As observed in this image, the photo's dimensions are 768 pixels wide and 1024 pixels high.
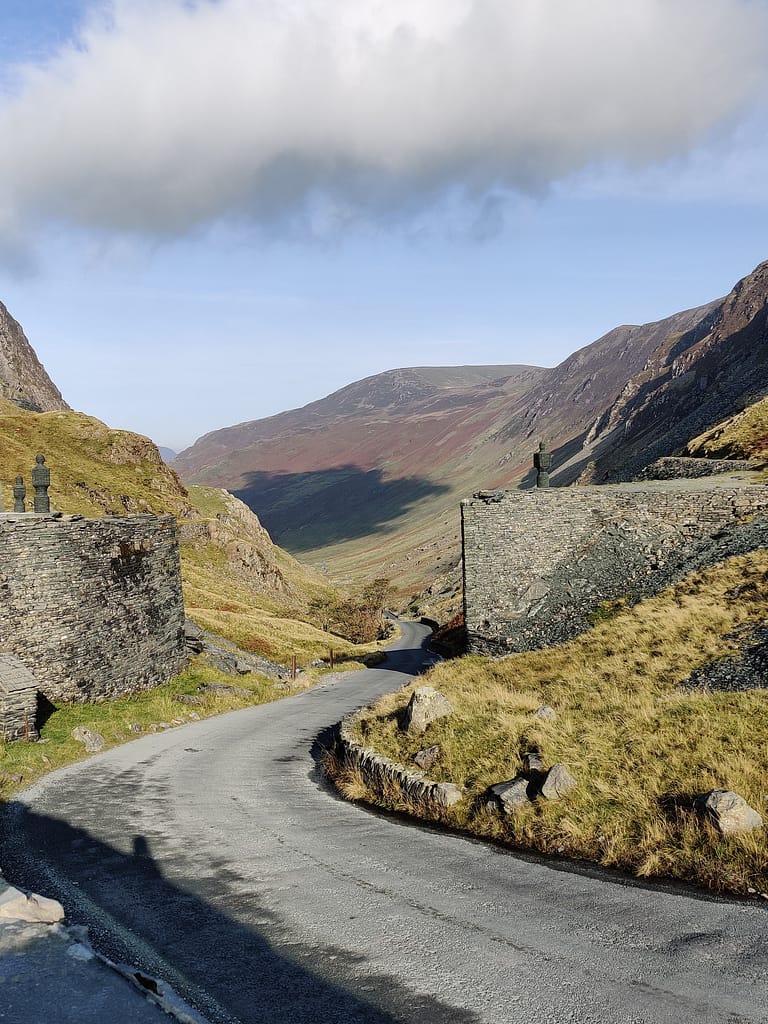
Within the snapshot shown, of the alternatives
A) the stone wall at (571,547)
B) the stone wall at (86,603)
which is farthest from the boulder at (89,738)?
the stone wall at (571,547)

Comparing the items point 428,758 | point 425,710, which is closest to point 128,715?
point 425,710

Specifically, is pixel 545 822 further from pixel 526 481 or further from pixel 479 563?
pixel 526 481

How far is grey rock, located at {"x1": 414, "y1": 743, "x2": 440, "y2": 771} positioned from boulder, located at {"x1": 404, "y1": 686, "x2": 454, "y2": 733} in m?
1.53

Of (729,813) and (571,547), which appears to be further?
(571,547)

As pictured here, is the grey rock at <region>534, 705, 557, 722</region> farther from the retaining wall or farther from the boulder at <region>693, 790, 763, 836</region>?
the boulder at <region>693, 790, 763, 836</region>

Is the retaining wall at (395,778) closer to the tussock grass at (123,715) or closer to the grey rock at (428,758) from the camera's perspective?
the grey rock at (428,758)

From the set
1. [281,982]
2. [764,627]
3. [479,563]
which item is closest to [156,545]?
[479,563]

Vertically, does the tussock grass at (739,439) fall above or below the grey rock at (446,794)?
above

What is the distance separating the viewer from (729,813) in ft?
30.5

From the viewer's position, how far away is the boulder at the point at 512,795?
11.4 m

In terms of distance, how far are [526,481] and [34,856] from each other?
193m

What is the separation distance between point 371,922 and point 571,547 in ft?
70.6

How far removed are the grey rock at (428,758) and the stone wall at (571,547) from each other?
13.2 m

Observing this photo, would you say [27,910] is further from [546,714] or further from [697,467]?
[697,467]
